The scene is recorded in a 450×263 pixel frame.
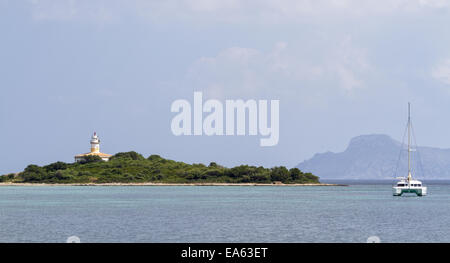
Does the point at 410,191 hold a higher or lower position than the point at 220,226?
higher

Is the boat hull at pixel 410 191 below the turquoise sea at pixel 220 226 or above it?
above

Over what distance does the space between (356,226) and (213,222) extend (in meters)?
15.0

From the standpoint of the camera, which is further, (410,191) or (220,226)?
(410,191)

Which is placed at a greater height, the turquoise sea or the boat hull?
the boat hull

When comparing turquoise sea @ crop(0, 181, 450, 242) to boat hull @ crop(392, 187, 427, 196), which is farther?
boat hull @ crop(392, 187, 427, 196)

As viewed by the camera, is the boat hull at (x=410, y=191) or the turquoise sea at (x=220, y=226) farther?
the boat hull at (x=410, y=191)
